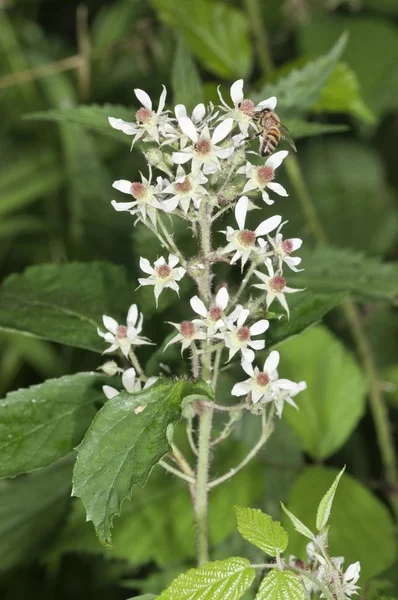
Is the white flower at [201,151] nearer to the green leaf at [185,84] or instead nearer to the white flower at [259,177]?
the white flower at [259,177]

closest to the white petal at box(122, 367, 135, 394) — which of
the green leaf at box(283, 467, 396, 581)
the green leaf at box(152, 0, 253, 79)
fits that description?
the green leaf at box(283, 467, 396, 581)

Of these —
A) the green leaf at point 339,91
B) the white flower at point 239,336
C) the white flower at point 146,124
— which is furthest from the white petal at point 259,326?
the green leaf at point 339,91

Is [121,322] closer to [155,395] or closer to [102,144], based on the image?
[155,395]

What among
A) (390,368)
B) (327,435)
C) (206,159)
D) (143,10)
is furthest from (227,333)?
(143,10)

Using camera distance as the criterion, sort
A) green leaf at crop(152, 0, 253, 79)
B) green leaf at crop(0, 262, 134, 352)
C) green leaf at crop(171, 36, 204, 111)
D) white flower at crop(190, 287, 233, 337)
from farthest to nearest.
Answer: green leaf at crop(152, 0, 253, 79) → green leaf at crop(171, 36, 204, 111) → green leaf at crop(0, 262, 134, 352) → white flower at crop(190, 287, 233, 337)

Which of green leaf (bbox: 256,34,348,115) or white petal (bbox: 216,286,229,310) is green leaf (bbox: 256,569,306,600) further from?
green leaf (bbox: 256,34,348,115)

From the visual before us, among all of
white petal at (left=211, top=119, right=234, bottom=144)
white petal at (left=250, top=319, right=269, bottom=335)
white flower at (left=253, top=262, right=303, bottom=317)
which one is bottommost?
white petal at (left=250, top=319, right=269, bottom=335)

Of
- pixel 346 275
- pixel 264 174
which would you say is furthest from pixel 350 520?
pixel 264 174
